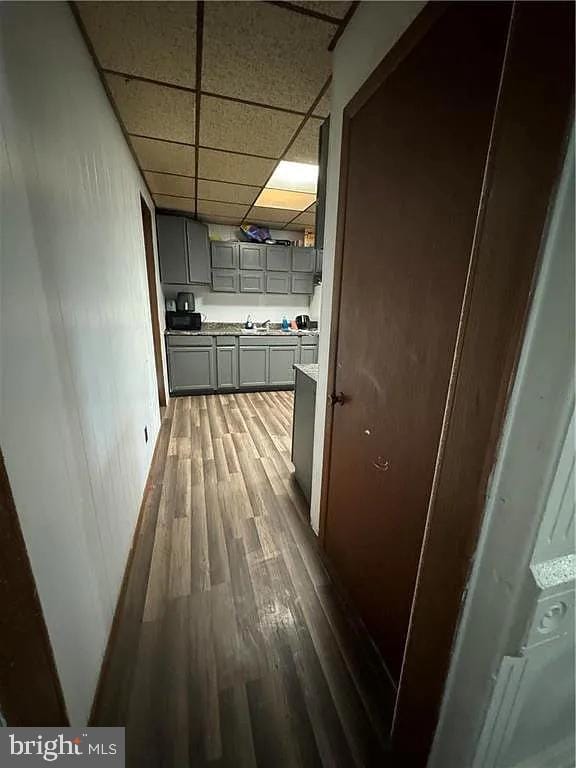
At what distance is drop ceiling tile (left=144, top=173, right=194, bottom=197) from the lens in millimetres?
2637

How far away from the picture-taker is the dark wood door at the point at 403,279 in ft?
2.13

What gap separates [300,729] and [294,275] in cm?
453

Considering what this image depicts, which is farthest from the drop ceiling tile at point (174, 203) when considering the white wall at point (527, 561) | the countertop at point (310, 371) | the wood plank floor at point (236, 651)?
the white wall at point (527, 561)

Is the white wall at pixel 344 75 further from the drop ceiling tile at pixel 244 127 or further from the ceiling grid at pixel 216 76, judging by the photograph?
the drop ceiling tile at pixel 244 127

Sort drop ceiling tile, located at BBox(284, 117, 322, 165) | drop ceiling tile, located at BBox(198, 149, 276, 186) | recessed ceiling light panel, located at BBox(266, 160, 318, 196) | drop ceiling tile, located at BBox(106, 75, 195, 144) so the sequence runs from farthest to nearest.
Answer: recessed ceiling light panel, located at BBox(266, 160, 318, 196) < drop ceiling tile, located at BBox(198, 149, 276, 186) < drop ceiling tile, located at BBox(284, 117, 322, 165) < drop ceiling tile, located at BBox(106, 75, 195, 144)

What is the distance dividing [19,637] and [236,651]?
853 mm

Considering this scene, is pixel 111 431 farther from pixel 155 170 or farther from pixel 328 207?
pixel 155 170

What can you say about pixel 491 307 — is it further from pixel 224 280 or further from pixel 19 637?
pixel 224 280

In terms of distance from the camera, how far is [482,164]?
61 centimetres

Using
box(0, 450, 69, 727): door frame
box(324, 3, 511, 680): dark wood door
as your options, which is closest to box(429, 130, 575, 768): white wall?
box(324, 3, 511, 680): dark wood door

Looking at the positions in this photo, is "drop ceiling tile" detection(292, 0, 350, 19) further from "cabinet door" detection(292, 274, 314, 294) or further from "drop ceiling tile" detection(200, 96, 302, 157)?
"cabinet door" detection(292, 274, 314, 294)

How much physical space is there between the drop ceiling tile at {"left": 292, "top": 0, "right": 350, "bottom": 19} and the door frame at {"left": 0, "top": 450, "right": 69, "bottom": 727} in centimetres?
163

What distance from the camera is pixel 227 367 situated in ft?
13.7

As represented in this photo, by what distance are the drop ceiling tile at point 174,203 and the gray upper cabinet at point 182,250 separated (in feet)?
0.47
